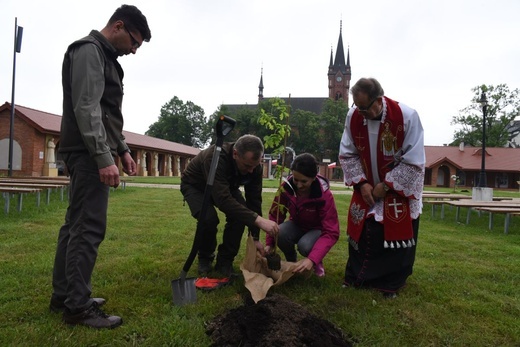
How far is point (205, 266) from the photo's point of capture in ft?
13.1

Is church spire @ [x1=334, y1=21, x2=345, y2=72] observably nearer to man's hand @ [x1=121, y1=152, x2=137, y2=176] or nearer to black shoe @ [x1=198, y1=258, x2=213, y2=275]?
black shoe @ [x1=198, y1=258, x2=213, y2=275]

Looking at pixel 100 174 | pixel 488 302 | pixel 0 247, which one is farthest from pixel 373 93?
pixel 0 247

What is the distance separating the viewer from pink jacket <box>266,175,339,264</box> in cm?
369

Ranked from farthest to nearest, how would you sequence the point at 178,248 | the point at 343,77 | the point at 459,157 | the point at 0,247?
the point at 343,77
the point at 459,157
the point at 178,248
the point at 0,247

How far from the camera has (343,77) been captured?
272 ft

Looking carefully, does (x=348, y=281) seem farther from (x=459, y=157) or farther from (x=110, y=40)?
(x=459, y=157)

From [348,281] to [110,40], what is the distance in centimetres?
275

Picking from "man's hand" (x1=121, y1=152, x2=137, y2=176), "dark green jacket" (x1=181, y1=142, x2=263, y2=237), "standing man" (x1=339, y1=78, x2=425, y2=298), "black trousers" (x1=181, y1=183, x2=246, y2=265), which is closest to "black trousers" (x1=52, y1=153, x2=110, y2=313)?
"man's hand" (x1=121, y1=152, x2=137, y2=176)

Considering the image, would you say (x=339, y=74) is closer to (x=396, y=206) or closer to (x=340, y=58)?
(x=340, y=58)

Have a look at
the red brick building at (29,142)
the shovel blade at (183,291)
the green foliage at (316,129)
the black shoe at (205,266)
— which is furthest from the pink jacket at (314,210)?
the green foliage at (316,129)

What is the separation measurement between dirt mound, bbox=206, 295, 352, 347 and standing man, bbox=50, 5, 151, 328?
75 centimetres

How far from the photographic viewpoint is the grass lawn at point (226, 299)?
2.48 m

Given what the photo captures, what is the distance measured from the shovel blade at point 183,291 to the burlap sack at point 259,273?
0.41 meters

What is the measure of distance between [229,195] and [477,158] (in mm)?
45144
